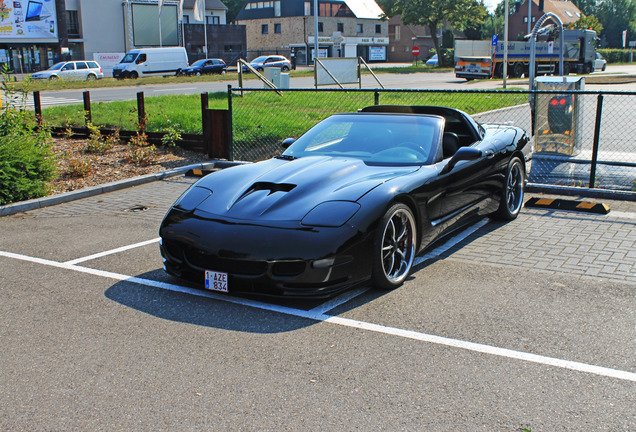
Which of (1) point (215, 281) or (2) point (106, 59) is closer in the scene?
(1) point (215, 281)

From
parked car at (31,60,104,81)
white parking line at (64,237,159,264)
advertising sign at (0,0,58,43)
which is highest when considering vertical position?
advertising sign at (0,0,58,43)

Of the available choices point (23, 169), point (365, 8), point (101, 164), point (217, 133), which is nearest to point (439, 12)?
point (365, 8)

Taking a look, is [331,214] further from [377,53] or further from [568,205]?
[377,53]

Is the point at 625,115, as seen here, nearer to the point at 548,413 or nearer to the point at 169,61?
the point at 548,413

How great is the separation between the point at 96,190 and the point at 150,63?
3929cm

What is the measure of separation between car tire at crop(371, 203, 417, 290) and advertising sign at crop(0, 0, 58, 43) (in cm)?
5655

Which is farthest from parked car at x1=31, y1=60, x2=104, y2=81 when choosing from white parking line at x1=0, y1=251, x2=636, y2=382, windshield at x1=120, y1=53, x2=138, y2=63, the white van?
white parking line at x1=0, y1=251, x2=636, y2=382

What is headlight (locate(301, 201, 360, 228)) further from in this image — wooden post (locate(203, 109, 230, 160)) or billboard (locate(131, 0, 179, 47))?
billboard (locate(131, 0, 179, 47))

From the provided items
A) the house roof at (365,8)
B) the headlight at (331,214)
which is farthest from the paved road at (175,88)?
the house roof at (365,8)

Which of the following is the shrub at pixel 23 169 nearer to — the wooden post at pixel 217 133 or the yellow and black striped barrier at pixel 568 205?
the wooden post at pixel 217 133

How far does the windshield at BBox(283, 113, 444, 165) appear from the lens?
6.09 m

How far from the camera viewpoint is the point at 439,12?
2606 inches

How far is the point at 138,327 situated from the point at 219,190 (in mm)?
1436

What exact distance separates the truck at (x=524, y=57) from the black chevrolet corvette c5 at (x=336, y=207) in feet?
118
